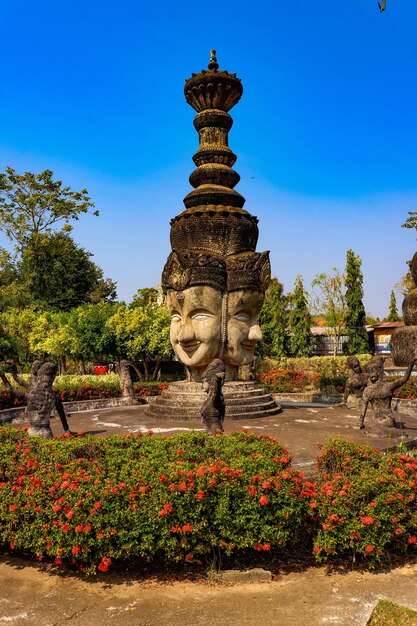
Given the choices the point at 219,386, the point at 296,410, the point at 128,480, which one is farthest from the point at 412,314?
the point at 128,480

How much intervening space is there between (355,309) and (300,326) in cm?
528

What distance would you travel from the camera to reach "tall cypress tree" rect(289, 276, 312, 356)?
43.3m

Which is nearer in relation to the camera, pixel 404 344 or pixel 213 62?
pixel 213 62

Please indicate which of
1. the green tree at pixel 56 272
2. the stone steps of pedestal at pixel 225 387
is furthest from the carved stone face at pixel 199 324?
the green tree at pixel 56 272

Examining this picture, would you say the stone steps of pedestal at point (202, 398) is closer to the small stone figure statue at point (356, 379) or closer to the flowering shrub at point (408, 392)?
the small stone figure statue at point (356, 379)

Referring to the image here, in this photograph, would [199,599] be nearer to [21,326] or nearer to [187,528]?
[187,528]

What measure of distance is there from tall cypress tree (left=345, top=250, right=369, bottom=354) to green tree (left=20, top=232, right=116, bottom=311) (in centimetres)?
2309

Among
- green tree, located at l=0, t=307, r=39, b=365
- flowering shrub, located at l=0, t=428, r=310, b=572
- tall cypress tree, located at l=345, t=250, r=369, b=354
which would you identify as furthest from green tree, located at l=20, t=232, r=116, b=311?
flowering shrub, located at l=0, t=428, r=310, b=572

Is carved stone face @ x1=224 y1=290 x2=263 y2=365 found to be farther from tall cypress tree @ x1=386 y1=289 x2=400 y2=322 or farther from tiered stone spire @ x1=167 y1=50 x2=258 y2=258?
tall cypress tree @ x1=386 y1=289 x2=400 y2=322

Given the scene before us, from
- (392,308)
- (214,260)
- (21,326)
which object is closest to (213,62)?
(214,260)

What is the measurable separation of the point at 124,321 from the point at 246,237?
14.2m

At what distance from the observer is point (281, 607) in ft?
13.8

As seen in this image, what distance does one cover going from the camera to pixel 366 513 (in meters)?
4.91

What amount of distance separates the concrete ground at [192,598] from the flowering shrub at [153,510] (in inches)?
9.5
